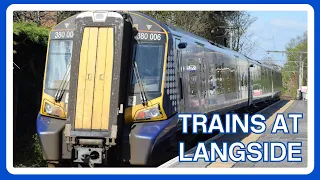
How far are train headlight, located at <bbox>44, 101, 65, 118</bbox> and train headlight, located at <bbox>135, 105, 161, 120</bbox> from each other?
1115mm

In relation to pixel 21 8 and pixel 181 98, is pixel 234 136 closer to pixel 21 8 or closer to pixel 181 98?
pixel 181 98

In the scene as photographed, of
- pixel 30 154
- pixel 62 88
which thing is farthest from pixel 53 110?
pixel 30 154

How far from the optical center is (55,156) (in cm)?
762

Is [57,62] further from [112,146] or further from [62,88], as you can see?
[112,146]

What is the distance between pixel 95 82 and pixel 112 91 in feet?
0.85

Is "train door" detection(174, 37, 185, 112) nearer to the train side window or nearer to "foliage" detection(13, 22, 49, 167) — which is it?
the train side window

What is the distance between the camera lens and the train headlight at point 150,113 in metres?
7.57

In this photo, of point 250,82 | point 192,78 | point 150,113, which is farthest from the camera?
point 250,82

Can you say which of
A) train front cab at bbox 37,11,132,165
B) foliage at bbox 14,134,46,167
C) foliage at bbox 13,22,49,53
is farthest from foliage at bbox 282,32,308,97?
foliage at bbox 14,134,46,167

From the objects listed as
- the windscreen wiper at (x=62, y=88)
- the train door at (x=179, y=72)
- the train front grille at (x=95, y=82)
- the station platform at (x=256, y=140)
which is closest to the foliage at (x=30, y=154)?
the windscreen wiper at (x=62, y=88)

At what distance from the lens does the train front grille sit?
716 centimetres

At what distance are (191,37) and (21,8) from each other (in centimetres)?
422

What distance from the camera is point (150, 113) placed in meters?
7.60

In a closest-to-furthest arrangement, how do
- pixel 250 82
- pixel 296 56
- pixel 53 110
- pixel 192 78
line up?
pixel 53 110
pixel 192 78
pixel 296 56
pixel 250 82
